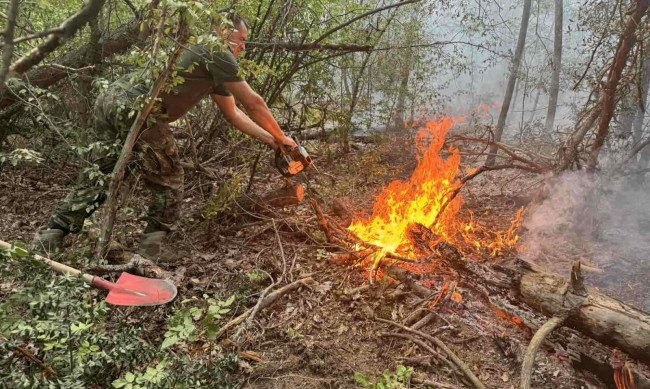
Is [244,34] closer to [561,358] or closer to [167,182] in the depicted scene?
[167,182]

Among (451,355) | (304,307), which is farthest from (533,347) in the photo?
(304,307)

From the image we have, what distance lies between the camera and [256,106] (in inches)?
140

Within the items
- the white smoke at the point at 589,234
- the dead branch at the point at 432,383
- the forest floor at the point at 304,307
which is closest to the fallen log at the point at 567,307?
the forest floor at the point at 304,307

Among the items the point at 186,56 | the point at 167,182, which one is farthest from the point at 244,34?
the point at 167,182

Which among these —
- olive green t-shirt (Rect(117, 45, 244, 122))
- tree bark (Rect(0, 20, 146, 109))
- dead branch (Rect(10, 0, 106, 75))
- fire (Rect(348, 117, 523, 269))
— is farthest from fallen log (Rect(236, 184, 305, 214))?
dead branch (Rect(10, 0, 106, 75))

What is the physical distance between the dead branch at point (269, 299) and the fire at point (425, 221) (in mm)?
717

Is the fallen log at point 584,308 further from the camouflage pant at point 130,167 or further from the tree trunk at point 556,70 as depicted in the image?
the tree trunk at point 556,70

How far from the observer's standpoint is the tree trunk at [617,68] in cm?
416

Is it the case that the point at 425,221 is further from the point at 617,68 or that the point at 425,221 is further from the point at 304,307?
the point at 617,68

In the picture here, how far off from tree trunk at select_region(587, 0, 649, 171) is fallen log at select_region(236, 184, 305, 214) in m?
3.89

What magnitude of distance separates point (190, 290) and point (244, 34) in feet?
7.62

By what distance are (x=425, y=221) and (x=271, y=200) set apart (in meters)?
1.84

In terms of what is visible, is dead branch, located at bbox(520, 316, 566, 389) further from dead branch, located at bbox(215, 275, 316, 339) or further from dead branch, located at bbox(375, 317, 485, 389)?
dead branch, located at bbox(215, 275, 316, 339)

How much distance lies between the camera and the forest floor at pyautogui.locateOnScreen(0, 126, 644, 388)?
2580mm
